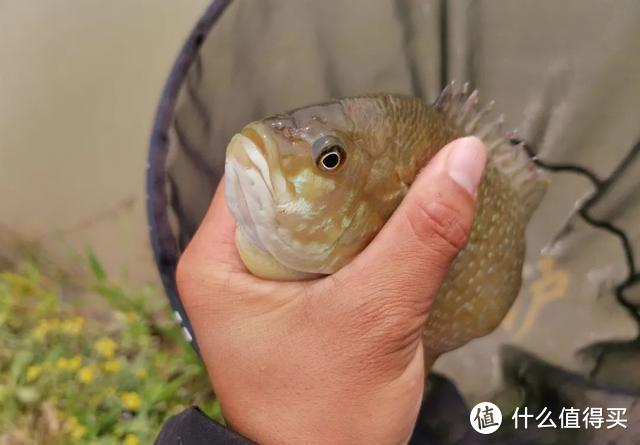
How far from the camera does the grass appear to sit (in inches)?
45.1

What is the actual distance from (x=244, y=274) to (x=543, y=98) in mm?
749

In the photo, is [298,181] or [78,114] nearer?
[298,181]

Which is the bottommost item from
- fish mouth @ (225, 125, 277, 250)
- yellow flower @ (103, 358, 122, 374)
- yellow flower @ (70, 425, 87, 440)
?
yellow flower @ (70, 425, 87, 440)

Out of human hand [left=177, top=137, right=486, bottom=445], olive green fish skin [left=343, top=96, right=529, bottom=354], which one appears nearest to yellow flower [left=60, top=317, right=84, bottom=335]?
human hand [left=177, top=137, right=486, bottom=445]

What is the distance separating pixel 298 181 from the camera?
0.56m

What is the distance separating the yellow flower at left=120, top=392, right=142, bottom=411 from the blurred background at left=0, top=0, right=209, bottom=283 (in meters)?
0.39

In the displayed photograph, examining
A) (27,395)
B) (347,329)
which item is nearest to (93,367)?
(27,395)

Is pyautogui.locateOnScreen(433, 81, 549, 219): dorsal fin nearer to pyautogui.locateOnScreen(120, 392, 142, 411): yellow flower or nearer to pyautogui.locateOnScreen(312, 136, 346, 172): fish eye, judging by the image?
pyautogui.locateOnScreen(312, 136, 346, 172): fish eye

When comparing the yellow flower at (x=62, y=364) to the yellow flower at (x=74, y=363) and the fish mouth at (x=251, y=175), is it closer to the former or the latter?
the yellow flower at (x=74, y=363)

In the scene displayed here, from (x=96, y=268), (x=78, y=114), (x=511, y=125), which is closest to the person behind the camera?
(x=511, y=125)

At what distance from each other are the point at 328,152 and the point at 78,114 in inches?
42.6

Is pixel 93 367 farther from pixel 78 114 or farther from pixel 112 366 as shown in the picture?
pixel 78 114

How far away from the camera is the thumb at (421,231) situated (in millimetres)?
615

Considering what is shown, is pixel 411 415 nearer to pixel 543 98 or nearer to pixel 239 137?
pixel 239 137
